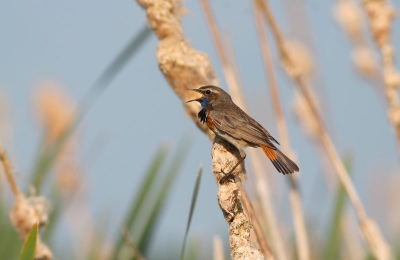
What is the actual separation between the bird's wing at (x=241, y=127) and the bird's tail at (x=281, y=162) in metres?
0.03

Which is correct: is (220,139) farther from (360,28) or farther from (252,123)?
(360,28)

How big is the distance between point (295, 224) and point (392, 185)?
2913 millimetres

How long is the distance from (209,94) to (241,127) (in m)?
0.18

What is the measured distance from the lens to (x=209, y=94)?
94.4 inches

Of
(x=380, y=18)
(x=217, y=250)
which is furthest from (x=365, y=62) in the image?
(x=217, y=250)

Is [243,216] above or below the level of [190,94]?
below

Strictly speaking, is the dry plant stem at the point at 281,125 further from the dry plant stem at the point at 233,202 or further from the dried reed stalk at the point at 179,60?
the dry plant stem at the point at 233,202

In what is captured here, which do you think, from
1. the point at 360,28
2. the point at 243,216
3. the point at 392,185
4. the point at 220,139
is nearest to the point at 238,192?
the point at 243,216

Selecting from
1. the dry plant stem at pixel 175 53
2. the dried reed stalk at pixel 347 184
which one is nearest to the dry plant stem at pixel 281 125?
the dried reed stalk at pixel 347 184

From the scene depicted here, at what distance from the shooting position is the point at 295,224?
2.96 meters

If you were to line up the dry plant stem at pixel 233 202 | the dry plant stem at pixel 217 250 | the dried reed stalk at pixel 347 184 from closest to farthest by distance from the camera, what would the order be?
the dry plant stem at pixel 233 202
the dry plant stem at pixel 217 250
the dried reed stalk at pixel 347 184

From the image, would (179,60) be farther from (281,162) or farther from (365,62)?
(365,62)

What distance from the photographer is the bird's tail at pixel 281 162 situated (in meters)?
2.29

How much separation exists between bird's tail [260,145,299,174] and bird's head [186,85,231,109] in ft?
0.91
